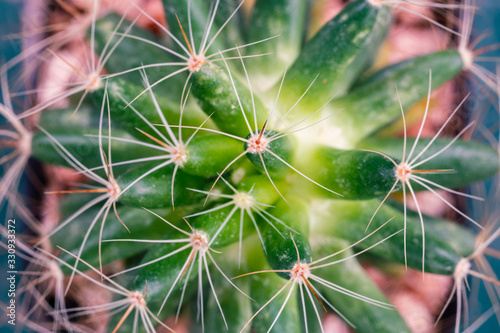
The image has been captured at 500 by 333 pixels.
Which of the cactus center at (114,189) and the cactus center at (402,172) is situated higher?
the cactus center at (402,172)

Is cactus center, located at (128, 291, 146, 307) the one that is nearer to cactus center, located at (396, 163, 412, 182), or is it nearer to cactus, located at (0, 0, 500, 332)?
cactus, located at (0, 0, 500, 332)

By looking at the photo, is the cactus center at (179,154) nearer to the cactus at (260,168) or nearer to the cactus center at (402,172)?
the cactus at (260,168)

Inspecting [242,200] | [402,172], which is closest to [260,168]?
[242,200]

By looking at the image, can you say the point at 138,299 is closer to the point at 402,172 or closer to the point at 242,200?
the point at 242,200

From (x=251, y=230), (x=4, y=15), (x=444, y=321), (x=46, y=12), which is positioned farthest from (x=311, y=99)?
(x=4, y=15)

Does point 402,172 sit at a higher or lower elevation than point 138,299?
higher

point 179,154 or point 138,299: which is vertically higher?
point 179,154

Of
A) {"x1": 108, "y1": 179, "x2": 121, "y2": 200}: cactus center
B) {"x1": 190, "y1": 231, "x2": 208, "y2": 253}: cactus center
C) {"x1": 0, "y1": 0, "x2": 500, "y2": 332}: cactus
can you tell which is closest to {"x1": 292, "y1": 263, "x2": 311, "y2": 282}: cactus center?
{"x1": 0, "y1": 0, "x2": 500, "y2": 332}: cactus

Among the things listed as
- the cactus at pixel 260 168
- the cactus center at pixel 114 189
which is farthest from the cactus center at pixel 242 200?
the cactus center at pixel 114 189

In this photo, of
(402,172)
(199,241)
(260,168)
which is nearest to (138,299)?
Answer: (199,241)
